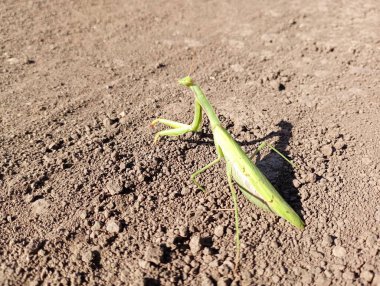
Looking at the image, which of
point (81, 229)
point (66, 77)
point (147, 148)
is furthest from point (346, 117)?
point (66, 77)

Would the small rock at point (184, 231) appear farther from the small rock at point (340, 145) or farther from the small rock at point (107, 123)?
the small rock at point (340, 145)

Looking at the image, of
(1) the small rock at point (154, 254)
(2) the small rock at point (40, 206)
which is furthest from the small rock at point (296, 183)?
(2) the small rock at point (40, 206)

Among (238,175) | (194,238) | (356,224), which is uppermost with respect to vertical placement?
(238,175)

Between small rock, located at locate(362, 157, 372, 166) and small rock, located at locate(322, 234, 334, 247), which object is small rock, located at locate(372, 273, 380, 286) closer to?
small rock, located at locate(322, 234, 334, 247)

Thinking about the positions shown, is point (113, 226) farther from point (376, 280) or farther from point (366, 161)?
point (366, 161)

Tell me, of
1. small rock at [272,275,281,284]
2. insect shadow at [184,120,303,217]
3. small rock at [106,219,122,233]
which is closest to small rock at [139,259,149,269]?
small rock at [106,219,122,233]

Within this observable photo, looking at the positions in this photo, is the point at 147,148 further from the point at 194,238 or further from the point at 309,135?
the point at 309,135
